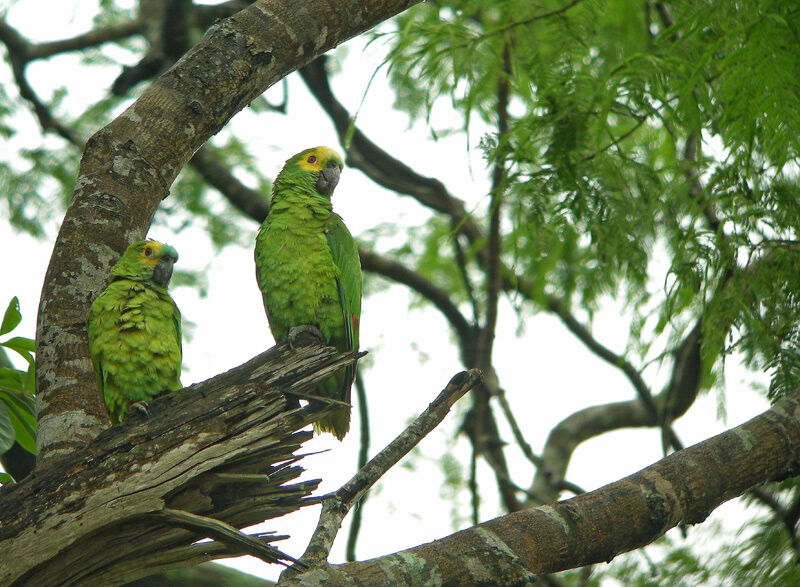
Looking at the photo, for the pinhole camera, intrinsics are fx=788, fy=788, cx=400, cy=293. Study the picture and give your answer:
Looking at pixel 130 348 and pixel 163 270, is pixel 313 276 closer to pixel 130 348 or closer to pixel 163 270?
pixel 163 270

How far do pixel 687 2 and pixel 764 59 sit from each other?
137 centimetres

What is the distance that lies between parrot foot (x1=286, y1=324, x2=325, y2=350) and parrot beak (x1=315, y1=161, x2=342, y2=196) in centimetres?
84

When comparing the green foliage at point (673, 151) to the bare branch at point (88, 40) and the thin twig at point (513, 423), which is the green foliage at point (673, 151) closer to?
the thin twig at point (513, 423)

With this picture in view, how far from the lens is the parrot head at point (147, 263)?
341 cm

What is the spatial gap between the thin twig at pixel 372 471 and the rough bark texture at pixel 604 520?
0.32 feet

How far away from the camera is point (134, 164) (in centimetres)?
320

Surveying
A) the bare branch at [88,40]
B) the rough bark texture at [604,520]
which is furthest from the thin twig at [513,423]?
the bare branch at [88,40]

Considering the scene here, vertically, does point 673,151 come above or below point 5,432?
above

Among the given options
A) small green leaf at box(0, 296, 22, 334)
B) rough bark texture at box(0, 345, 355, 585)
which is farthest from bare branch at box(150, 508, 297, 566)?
small green leaf at box(0, 296, 22, 334)

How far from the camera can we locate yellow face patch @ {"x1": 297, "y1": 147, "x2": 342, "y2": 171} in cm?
458

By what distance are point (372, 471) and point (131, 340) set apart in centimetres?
143

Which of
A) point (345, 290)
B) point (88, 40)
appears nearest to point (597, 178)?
point (345, 290)

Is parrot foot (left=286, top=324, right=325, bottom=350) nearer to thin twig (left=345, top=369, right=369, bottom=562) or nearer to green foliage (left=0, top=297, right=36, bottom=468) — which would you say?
green foliage (left=0, top=297, right=36, bottom=468)

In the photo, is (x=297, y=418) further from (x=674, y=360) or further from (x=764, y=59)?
(x=674, y=360)
